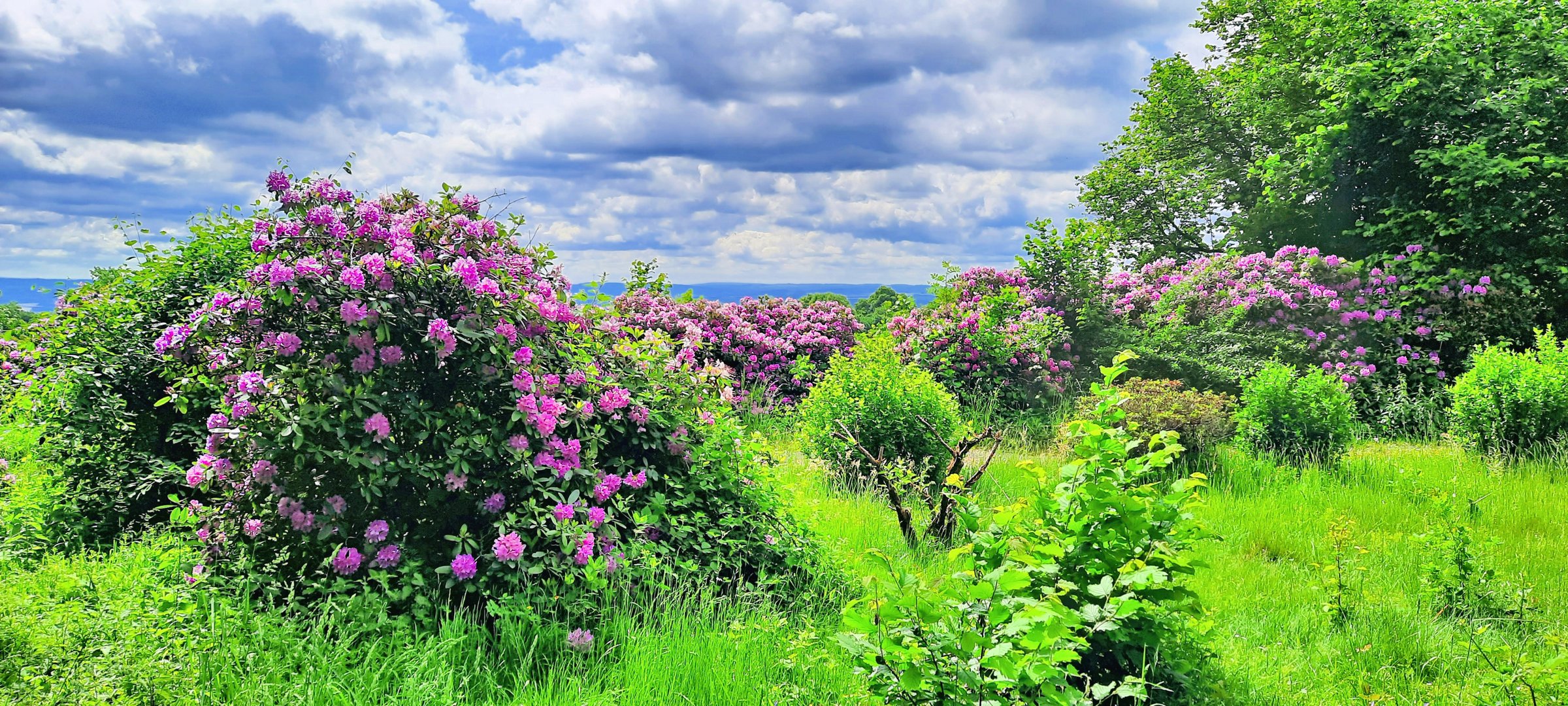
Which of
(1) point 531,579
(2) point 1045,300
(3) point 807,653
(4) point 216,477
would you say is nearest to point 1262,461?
(2) point 1045,300

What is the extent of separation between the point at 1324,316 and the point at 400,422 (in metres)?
12.8

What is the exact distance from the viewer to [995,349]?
1116cm

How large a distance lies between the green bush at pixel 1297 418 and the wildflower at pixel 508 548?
7.35 metres

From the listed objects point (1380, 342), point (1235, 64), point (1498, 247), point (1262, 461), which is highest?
point (1235, 64)

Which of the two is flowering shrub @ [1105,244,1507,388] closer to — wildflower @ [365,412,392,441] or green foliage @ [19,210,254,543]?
→ wildflower @ [365,412,392,441]

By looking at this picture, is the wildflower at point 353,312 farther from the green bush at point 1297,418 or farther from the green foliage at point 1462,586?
the green bush at point 1297,418

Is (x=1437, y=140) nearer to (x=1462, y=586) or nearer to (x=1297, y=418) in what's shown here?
(x=1297, y=418)

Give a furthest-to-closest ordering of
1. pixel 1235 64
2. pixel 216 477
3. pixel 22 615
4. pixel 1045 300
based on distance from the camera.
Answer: pixel 1235 64, pixel 1045 300, pixel 216 477, pixel 22 615

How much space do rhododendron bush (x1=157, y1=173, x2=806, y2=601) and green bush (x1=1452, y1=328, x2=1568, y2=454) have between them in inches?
322

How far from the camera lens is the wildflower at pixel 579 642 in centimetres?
318

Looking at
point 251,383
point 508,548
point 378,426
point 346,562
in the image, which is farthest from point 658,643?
point 251,383

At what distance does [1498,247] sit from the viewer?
37.9ft

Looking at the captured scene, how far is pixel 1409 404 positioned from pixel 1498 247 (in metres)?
3.36

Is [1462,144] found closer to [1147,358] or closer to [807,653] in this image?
[1147,358]
